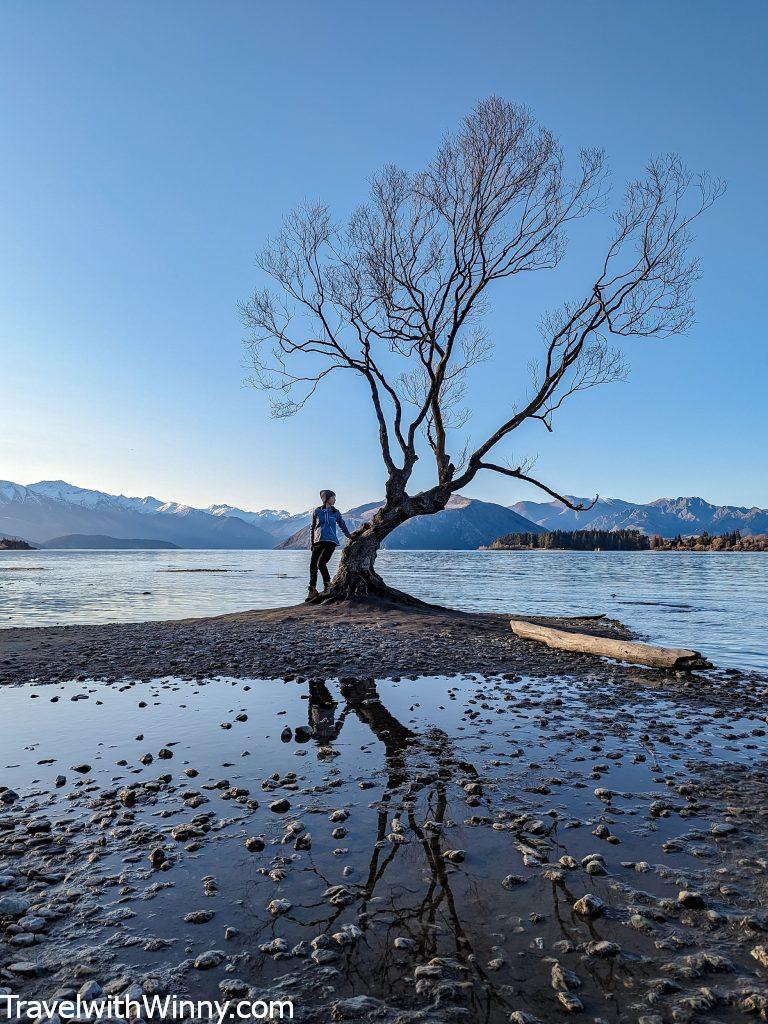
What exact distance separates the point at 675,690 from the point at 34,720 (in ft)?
40.7

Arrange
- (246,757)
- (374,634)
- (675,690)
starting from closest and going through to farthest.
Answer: (246,757)
(675,690)
(374,634)

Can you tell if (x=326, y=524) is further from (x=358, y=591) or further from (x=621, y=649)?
(x=621, y=649)

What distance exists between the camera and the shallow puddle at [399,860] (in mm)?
3684

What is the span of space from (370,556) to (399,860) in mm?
20510

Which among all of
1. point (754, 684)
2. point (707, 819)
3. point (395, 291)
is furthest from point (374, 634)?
point (395, 291)

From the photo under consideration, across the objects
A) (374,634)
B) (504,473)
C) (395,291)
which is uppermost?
(395,291)

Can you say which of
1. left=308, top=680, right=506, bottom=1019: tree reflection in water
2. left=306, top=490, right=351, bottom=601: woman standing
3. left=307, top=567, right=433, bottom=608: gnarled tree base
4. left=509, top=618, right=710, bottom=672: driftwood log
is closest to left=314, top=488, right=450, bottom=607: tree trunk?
left=307, top=567, right=433, bottom=608: gnarled tree base

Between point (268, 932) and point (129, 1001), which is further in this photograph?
point (268, 932)

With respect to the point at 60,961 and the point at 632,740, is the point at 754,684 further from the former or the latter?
the point at 60,961

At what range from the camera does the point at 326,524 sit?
23.8 m

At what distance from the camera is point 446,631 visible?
19.2 metres

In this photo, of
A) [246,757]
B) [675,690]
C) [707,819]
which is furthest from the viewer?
[675,690]

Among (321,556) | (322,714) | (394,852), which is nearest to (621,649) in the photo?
(322,714)

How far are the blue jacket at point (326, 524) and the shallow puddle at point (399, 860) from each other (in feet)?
47.2
